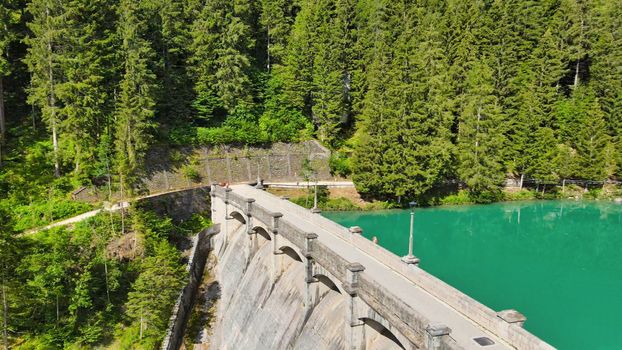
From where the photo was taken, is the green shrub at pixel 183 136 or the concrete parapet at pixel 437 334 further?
the green shrub at pixel 183 136

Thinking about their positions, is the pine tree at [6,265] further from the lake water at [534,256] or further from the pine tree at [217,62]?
the pine tree at [217,62]

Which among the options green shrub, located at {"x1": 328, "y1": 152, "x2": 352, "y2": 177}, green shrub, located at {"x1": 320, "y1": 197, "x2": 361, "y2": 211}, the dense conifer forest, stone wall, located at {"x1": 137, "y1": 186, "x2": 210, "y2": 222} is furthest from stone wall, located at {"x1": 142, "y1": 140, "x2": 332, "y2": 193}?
green shrub, located at {"x1": 320, "y1": 197, "x2": 361, "y2": 211}

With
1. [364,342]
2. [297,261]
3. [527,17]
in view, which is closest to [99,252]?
[297,261]

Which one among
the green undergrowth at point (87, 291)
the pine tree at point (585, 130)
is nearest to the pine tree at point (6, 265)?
the green undergrowth at point (87, 291)

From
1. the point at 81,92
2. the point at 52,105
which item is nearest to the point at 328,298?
the point at 81,92

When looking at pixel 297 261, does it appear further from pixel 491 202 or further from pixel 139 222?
pixel 491 202

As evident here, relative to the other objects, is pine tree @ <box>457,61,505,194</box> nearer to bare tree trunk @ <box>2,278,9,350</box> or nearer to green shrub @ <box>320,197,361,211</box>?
green shrub @ <box>320,197,361,211</box>

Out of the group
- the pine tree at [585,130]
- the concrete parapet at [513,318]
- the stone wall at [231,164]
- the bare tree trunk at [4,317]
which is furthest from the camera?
the pine tree at [585,130]
